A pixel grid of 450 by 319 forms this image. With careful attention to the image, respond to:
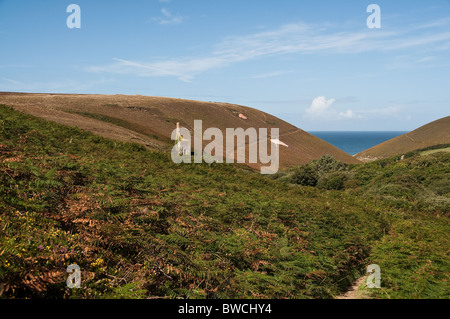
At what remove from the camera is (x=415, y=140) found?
95250 millimetres

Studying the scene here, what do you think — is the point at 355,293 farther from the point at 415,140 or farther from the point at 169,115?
the point at 415,140

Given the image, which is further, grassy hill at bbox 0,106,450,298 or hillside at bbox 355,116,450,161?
hillside at bbox 355,116,450,161

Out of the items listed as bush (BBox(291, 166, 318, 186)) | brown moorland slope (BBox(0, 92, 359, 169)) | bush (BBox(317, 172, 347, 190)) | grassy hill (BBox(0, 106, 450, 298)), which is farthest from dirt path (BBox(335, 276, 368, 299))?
brown moorland slope (BBox(0, 92, 359, 169))

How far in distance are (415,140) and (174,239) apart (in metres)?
108

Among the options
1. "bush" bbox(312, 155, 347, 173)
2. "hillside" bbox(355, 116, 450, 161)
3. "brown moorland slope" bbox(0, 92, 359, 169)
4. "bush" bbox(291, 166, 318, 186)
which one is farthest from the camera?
"hillside" bbox(355, 116, 450, 161)

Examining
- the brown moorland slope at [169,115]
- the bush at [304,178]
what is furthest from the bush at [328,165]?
the bush at [304,178]

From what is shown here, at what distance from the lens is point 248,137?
214 ft

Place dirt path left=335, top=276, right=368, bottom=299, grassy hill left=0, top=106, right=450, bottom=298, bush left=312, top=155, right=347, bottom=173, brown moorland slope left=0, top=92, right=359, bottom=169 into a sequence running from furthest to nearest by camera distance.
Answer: brown moorland slope left=0, top=92, right=359, bottom=169, bush left=312, top=155, right=347, bottom=173, dirt path left=335, top=276, right=368, bottom=299, grassy hill left=0, top=106, right=450, bottom=298

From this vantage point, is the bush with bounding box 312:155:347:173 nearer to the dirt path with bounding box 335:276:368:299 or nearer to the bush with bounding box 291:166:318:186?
the bush with bounding box 291:166:318:186

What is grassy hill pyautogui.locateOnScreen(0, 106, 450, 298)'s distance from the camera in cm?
443

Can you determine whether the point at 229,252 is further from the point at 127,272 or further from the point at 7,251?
the point at 7,251

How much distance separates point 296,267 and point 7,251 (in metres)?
5.11

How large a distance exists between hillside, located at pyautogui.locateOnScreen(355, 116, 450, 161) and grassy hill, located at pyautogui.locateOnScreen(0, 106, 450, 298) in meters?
87.2

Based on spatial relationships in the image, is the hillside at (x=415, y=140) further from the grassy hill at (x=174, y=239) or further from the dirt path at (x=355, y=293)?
the dirt path at (x=355, y=293)
